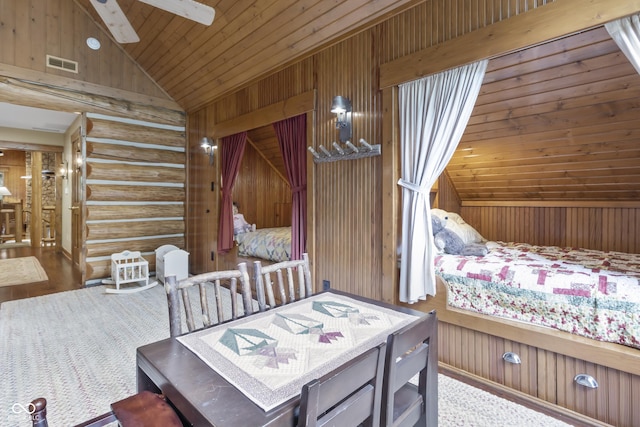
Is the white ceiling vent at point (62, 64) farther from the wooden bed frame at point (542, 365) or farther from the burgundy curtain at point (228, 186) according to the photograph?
the wooden bed frame at point (542, 365)

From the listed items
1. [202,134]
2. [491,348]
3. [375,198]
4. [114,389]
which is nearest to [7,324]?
[114,389]

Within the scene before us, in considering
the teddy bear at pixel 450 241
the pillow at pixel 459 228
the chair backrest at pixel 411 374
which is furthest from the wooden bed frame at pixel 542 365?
the chair backrest at pixel 411 374

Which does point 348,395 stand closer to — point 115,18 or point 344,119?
point 344,119

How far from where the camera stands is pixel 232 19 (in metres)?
3.38

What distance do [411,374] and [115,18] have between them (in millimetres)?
2960

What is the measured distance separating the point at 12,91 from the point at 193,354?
4903mm

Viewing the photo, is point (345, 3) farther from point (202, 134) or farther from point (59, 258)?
point (59, 258)

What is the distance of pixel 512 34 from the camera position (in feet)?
6.47

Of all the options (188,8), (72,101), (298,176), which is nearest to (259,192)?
(298,176)

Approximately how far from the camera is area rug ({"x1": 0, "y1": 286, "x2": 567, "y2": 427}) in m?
1.89

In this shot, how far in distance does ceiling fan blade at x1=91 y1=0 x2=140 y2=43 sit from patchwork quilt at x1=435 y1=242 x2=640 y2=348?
2.97 metres

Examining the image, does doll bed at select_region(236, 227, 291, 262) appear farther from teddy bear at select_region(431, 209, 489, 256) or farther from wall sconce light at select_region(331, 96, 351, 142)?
teddy bear at select_region(431, 209, 489, 256)

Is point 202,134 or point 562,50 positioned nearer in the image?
point 562,50

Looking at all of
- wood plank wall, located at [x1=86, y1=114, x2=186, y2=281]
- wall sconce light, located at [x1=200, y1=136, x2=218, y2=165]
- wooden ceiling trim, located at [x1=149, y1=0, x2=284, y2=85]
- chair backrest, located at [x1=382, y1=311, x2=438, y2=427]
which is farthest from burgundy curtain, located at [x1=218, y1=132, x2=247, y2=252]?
chair backrest, located at [x1=382, y1=311, x2=438, y2=427]
